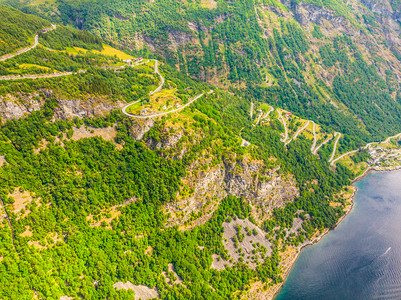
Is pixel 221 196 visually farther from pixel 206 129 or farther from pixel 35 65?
pixel 35 65

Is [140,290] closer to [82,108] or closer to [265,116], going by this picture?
[82,108]

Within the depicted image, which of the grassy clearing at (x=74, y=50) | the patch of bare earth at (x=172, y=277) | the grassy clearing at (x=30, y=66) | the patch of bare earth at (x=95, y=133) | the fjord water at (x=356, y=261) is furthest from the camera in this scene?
the grassy clearing at (x=74, y=50)

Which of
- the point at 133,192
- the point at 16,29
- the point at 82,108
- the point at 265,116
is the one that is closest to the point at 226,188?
the point at 133,192

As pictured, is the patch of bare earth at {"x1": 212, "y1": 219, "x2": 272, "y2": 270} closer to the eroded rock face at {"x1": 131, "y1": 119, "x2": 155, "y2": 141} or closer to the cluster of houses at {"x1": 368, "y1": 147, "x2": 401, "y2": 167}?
the eroded rock face at {"x1": 131, "y1": 119, "x2": 155, "y2": 141}

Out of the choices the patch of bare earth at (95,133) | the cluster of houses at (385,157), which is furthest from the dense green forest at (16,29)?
the cluster of houses at (385,157)

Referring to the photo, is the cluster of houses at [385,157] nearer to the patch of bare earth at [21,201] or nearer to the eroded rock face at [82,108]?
the eroded rock face at [82,108]

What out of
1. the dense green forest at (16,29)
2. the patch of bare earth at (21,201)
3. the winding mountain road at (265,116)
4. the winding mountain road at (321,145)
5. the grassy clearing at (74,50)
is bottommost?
the winding mountain road at (321,145)
